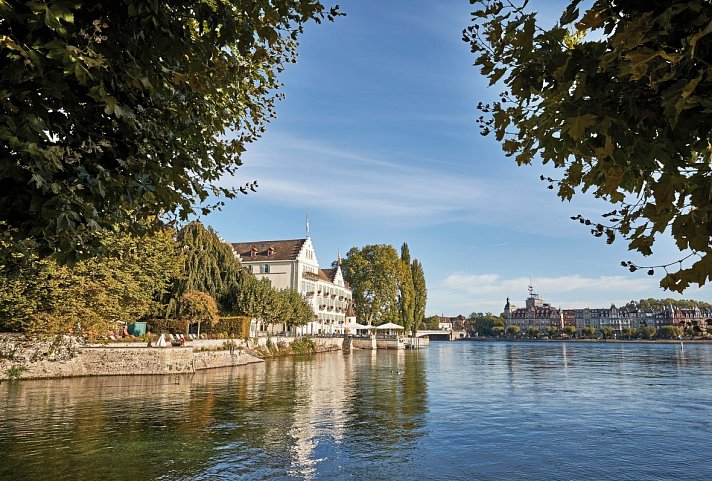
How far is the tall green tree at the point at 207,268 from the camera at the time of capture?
4456cm

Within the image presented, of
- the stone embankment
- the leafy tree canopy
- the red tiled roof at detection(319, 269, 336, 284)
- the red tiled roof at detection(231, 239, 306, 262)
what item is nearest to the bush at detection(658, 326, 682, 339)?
the red tiled roof at detection(319, 269, 336, 284)

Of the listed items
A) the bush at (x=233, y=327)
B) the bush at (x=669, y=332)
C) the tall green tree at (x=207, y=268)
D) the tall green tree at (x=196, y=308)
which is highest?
the tall green tree at (x=207, y=268)

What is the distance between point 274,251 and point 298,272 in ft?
19.0

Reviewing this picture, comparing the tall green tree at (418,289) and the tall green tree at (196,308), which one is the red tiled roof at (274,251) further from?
the tall green tree at (196,308)

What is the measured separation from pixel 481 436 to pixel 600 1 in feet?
51.2

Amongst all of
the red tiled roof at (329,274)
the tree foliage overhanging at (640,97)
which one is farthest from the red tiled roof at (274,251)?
the tree foliage overhanging at (640,97)

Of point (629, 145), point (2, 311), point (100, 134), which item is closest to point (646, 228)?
point (629, 145)

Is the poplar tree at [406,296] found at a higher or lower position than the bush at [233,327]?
higher

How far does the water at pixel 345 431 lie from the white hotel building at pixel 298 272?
47670mm

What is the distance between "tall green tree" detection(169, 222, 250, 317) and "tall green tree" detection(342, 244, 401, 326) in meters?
37.3

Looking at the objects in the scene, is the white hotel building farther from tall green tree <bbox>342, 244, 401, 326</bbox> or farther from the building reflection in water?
the building reflection in water

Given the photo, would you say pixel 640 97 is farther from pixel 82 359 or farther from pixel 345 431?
pixel 82 359

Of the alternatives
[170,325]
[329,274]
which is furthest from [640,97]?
[329,274]

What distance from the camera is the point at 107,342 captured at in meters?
32.3
